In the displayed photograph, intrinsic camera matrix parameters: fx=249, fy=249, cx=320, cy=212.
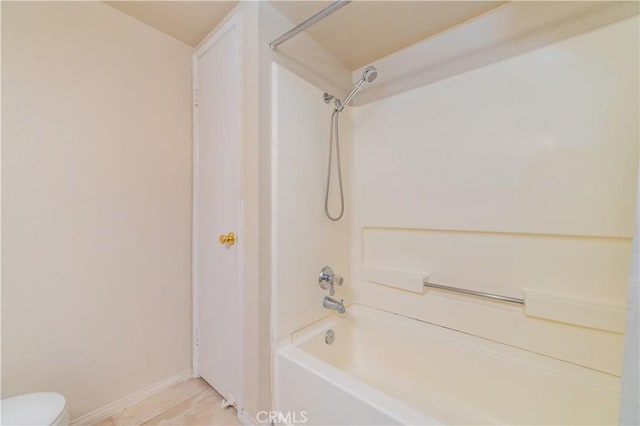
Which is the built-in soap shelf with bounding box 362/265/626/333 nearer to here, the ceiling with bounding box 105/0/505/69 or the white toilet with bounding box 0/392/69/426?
the ceiling with bounding box 105/0/505/69

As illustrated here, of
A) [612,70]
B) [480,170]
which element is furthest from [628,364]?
[612,70]

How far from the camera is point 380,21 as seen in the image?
54.3 inches

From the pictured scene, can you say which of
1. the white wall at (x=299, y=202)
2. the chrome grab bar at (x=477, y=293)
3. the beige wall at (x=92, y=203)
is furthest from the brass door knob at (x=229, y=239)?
the chrome grab bar at (x=477, y=293)

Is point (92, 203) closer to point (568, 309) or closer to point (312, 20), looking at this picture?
point (312, 20)

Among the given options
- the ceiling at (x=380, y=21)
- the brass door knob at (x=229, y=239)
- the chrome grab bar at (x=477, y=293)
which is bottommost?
the chrome grab bar at (x=477, y=293)

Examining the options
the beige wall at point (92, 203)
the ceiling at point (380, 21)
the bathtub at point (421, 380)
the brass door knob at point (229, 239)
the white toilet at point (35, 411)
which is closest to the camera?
the white toilet at point (35, 411)

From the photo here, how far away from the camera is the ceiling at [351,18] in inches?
50.4

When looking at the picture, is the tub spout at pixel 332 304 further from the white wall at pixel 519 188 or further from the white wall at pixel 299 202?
the white wall at pixel 519 188

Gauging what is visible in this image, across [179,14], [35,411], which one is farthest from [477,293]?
[179,14]

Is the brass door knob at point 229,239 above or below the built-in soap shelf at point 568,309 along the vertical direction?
above

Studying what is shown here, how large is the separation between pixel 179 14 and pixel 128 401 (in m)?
2.24

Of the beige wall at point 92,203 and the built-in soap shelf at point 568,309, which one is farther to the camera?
the beige wall at point 92,203

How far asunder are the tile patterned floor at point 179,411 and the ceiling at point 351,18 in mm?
2243

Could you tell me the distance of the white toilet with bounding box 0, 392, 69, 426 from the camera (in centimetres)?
91
